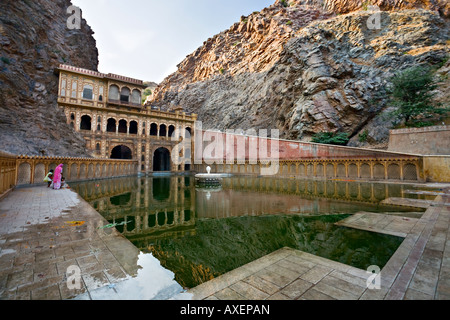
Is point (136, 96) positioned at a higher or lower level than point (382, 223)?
higher

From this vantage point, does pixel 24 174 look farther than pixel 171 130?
No

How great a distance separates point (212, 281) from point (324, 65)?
33529 mm

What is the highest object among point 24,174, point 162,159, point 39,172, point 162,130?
point 162,130

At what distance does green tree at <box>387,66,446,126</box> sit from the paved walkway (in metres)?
23.2

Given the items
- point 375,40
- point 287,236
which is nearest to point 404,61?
point 375,40

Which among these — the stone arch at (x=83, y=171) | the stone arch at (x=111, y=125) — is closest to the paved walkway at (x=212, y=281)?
the stone arch at (x=83, y=171)

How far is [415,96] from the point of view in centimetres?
2173

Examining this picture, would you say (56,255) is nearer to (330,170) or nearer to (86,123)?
(330,170)

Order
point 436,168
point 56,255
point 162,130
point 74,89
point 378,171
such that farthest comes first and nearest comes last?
1. point 162,130
2. point 74,89
3. point 378,171
4. point 436,168
5. point 56,255

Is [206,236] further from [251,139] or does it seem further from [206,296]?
[251,139]

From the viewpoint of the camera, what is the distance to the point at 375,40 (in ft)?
103

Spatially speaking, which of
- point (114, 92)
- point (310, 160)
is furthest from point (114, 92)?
point (310, 160)

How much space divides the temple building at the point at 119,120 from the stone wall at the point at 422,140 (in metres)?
31.5
